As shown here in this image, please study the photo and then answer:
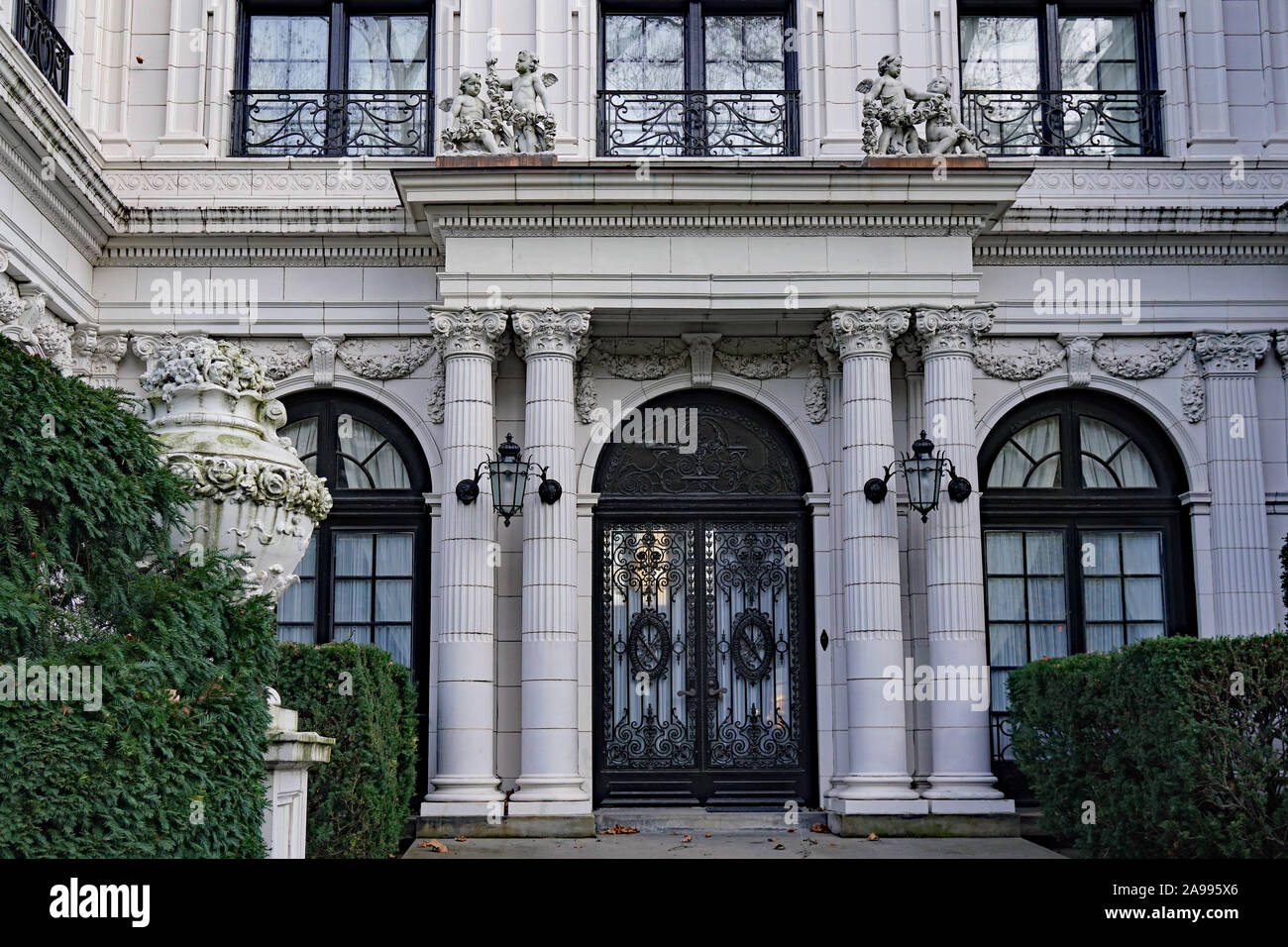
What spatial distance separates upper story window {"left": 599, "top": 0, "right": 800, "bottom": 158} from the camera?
54.5 feet

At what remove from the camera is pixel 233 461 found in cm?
764

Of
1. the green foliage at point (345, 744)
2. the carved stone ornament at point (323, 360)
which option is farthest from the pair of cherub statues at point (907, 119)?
the green foliage at point (345, 744)

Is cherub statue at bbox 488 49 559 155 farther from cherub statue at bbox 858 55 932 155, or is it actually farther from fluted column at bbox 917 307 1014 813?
fluted column at bbox 917 307 1014 813

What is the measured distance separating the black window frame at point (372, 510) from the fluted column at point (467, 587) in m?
0.86

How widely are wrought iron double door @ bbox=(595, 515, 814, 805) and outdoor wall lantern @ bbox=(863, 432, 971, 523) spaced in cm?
162

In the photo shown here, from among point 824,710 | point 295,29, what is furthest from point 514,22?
point 824,710

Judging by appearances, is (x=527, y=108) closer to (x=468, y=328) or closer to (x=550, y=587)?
(x=468, y=328)

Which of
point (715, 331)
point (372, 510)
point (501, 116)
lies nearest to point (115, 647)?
point (372, 510)

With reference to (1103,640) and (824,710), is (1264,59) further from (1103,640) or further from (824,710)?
(824,710)

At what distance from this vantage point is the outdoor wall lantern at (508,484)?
14.3 metres

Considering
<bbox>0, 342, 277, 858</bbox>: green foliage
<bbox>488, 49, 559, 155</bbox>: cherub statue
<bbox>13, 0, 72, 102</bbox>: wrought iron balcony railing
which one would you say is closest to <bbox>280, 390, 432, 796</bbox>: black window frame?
<bbox>488, 49, 559, 155</bbox>: cherub statue

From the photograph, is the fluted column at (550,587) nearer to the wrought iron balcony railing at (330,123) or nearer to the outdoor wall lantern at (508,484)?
the outdoor wall lantern at (508,484)

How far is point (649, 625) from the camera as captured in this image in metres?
15.8
